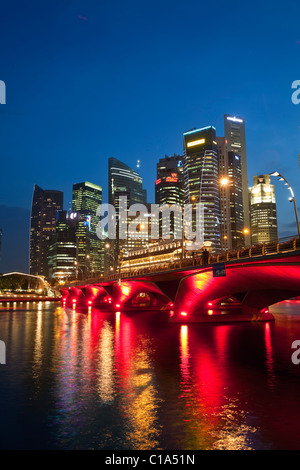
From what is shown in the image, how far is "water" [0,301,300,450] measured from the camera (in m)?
10.4

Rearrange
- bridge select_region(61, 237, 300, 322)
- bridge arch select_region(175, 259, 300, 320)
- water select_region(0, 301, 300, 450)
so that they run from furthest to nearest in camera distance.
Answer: bridge arch select_region(175, 259, 300, 320), bridge select_region(61, 237, 300, 322), water select_region(0, 301, 300, 450)

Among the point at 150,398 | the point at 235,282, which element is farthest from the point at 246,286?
the point at 150,398

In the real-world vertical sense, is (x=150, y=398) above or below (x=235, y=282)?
below

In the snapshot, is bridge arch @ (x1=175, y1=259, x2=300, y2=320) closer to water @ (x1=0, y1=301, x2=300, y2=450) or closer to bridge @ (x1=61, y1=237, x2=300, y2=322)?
bridge @ (x1=61, y1=237, x2=300, y2=322)

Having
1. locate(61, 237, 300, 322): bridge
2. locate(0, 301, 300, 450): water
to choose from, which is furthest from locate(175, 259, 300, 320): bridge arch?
locate(0, 301, 300, 450): water

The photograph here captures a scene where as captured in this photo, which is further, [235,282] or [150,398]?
[235,282]

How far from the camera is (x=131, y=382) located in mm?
17516

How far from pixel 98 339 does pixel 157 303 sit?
2451 inches

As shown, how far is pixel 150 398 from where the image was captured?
14.7 metres

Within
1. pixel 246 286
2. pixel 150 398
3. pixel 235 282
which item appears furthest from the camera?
pixel 246 286

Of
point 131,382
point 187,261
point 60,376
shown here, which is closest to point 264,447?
point 131,382

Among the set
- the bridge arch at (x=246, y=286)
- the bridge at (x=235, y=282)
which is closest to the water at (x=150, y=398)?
the bridge at (x=235, y=282)

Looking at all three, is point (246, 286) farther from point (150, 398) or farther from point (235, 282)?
point (150, 398)
